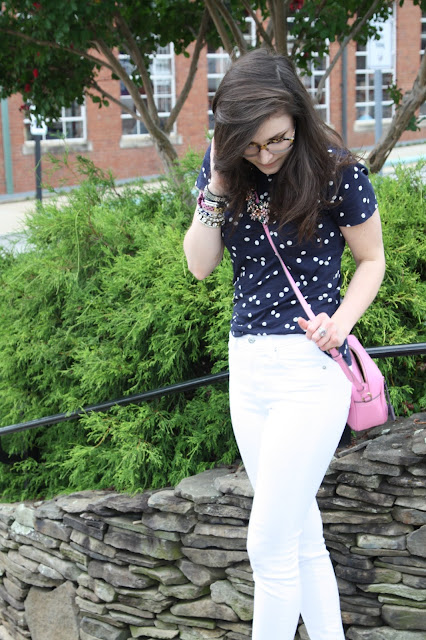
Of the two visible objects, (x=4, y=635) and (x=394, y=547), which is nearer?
(x=394, y=547)

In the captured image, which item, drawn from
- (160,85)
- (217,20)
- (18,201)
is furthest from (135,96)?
(160,85)

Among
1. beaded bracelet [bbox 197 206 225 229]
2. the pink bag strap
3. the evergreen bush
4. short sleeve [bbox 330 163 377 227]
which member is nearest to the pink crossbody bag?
the pink bag strap

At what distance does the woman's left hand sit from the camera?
7.09 feet

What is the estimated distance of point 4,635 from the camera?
4.56 metres

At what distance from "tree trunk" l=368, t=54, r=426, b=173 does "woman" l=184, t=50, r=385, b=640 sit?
10.3ft

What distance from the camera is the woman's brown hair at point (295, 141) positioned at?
2.11m

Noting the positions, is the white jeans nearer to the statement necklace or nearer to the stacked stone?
the statement necklace

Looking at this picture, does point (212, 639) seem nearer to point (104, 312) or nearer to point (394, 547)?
point (394, 547)

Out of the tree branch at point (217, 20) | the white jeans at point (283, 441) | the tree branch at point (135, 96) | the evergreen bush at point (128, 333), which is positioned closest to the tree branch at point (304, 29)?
the tree branch at point (217, 20)

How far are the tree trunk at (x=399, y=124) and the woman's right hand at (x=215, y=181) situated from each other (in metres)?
3.23

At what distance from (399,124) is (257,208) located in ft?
11.3

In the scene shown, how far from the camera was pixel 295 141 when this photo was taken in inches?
87.2

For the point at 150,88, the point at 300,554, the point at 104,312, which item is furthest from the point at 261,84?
the point at 150,88

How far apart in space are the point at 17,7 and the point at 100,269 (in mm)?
2251
